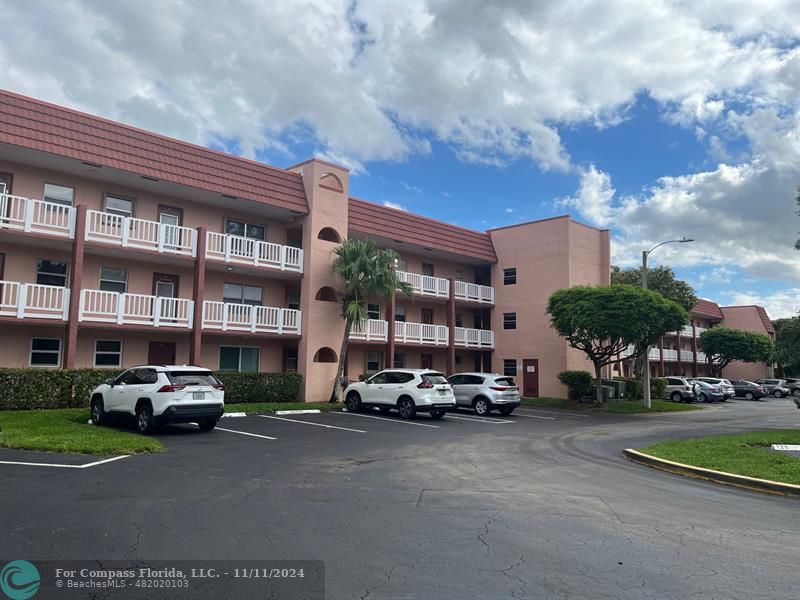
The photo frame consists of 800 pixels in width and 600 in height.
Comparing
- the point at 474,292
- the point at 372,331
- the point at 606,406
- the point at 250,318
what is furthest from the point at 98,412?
the point at 606,406

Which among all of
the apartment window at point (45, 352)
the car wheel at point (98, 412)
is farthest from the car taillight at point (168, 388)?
the apartment window at point (45, 352)

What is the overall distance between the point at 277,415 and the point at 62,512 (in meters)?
13.2

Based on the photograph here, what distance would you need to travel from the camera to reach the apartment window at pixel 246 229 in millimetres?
24656

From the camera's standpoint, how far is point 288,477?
9781 mm

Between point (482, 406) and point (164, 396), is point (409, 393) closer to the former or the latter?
point (482, 406)

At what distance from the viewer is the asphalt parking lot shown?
536 cm

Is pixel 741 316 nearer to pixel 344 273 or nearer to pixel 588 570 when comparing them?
pixel 344 273

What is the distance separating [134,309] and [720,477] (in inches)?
692

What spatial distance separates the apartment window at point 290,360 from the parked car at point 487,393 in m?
7.25

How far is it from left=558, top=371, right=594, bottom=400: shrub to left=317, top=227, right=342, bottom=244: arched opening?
13.9m

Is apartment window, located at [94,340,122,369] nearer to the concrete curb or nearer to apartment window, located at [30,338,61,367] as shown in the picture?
apartment window, located at [30,338,61,367]

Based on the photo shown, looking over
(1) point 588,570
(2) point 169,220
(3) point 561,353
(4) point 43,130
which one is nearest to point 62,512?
(1) point 588,570

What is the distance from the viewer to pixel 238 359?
2478cm

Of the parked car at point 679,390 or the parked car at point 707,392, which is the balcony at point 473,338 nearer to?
the parked car at point 679,390
